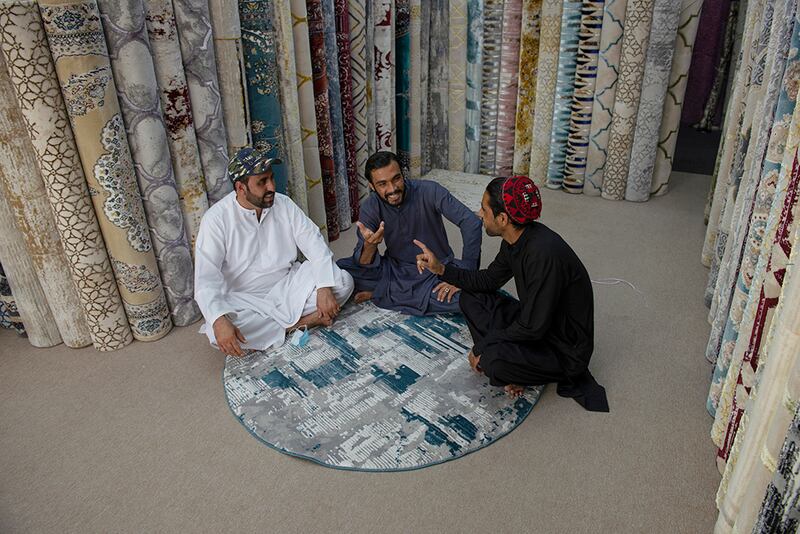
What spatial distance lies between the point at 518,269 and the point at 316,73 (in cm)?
201

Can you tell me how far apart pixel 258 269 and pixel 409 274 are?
2.58ft

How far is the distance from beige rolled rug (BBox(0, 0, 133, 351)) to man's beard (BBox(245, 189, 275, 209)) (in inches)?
27.2

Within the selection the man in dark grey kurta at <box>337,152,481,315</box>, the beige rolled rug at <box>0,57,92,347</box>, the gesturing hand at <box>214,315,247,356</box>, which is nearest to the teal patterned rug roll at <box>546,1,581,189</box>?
the man in dark grey kurta at <box>337,152,481,315</box>

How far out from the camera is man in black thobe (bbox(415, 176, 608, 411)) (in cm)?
233

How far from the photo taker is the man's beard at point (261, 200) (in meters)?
2.87

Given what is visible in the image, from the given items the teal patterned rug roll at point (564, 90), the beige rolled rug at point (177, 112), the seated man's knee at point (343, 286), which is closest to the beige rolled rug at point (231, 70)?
the beige rolled rug at point (177, 112)

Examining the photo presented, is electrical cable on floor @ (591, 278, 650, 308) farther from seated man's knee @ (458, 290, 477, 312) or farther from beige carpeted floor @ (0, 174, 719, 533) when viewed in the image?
seated man's knee @ (458, 290, 477, 312)

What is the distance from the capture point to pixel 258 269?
3098mm

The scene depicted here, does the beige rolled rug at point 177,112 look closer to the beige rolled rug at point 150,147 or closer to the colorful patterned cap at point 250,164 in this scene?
the beige rolled rug at point 150,147

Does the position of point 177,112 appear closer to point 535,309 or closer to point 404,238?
point 404,238

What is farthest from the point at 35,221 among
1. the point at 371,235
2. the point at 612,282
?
the point at 612,282

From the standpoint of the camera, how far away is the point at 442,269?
2.83 meters

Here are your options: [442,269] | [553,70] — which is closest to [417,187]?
[442,269]

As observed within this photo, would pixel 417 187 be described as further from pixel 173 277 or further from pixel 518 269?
pixel 173 277
